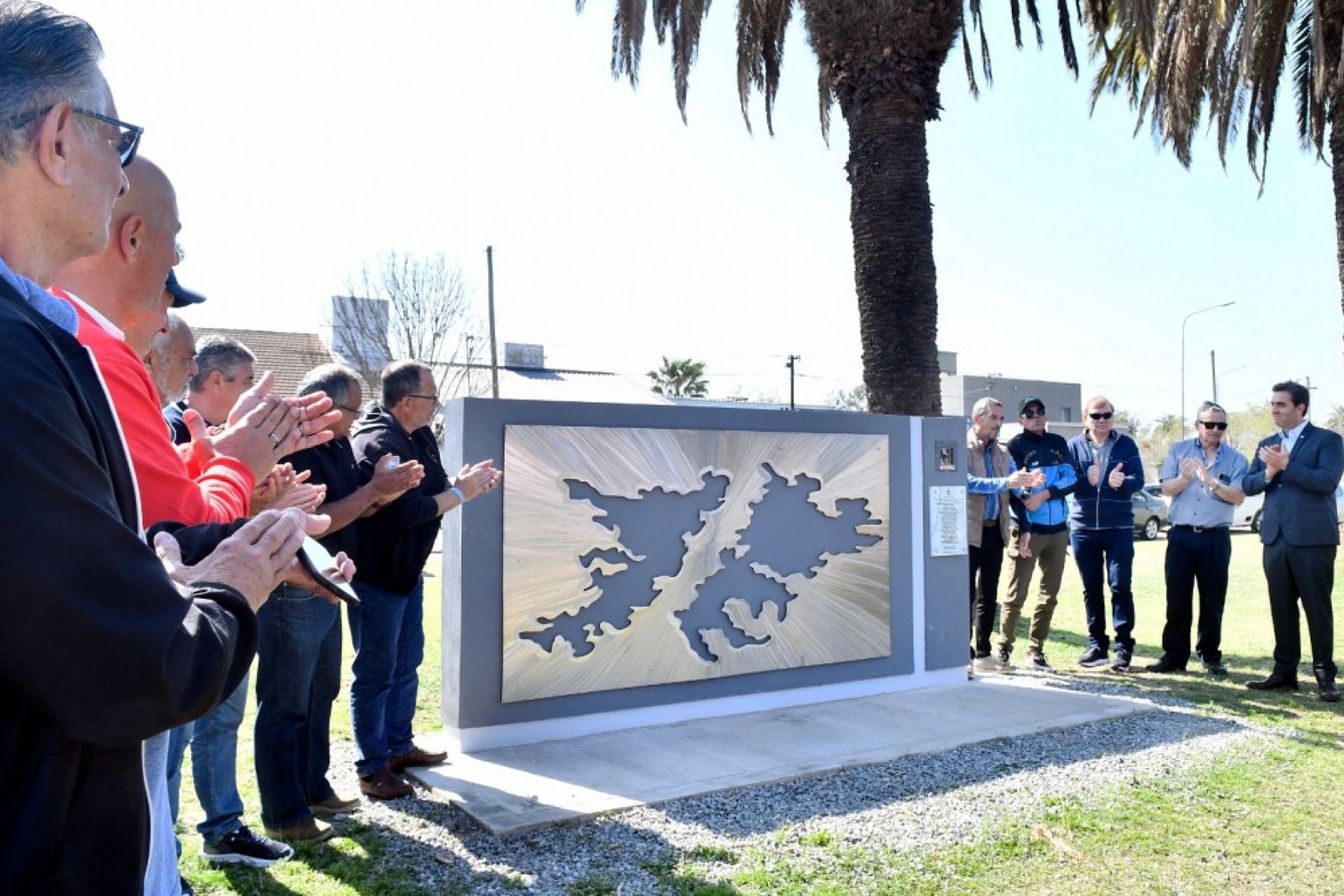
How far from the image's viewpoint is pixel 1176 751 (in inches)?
216

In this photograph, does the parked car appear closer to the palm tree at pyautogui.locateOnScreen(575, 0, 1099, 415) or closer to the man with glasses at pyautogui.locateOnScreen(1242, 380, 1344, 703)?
the man with glasses at pyautogui.locateOnScreen(1242, 380, 1344, 703)

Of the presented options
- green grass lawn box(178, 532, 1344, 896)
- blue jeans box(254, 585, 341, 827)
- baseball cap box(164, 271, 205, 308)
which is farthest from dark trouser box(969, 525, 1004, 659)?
baseball cap box(164, 271, 205, 308)

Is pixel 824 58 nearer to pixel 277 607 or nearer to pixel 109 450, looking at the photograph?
pixel 277 607

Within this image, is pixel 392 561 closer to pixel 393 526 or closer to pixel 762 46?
pixel 393 526

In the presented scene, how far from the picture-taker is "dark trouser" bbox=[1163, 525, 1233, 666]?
785 cm

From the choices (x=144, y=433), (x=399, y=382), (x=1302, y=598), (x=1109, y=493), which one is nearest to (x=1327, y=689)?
(x=1302, y=598)

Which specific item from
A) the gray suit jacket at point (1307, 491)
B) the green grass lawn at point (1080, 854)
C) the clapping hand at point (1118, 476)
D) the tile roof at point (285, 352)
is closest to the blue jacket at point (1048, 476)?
the clapping hand at point (1118, 476)

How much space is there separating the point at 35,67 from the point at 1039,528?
7.91m

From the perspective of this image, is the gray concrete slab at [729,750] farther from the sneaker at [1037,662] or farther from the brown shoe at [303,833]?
the sneaker at [1037,662]

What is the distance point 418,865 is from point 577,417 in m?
2.65

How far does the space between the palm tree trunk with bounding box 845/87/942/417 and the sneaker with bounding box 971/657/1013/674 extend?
7.17 feet

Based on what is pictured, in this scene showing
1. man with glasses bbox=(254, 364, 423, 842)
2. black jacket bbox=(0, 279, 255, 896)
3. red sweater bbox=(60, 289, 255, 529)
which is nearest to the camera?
black jacket bbox=(0, 279, 255, 896)

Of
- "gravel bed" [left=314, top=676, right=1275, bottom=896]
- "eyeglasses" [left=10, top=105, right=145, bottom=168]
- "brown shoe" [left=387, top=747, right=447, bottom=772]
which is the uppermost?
"eyeglasses" [left=10, top=105, right=145, bottom=168]

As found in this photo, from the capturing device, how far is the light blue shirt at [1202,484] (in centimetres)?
781
